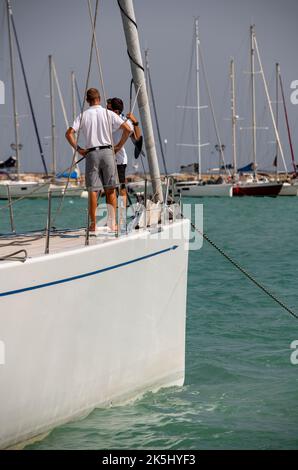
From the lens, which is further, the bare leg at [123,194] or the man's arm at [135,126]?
the bare leg at [123,194]

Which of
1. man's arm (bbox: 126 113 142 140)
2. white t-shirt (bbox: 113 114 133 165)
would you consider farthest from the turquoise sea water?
man's arm (bbox: 126 113 142 140)

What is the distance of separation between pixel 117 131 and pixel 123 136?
6.4 inches

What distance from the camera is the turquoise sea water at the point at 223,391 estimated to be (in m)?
6.98

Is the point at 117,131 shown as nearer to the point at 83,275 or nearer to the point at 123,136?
the point at 123,136

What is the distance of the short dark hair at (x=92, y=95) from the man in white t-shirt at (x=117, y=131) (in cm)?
35

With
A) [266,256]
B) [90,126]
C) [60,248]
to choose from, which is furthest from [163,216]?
[266,256]

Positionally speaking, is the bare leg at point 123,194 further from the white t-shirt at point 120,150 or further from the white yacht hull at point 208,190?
the white yacht hull at point 208,190

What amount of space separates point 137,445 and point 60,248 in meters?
1.60

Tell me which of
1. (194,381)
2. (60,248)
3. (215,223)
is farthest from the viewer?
(215,223)

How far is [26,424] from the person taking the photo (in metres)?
6.13

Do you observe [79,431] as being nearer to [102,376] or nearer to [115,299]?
[102,376]

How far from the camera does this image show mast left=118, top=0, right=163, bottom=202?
7867 mm

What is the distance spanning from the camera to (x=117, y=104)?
8359 mm

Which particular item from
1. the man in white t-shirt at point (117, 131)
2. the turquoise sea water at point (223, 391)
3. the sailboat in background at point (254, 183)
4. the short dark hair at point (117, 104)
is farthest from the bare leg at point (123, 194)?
the sailboat in background at point (254, 183)
